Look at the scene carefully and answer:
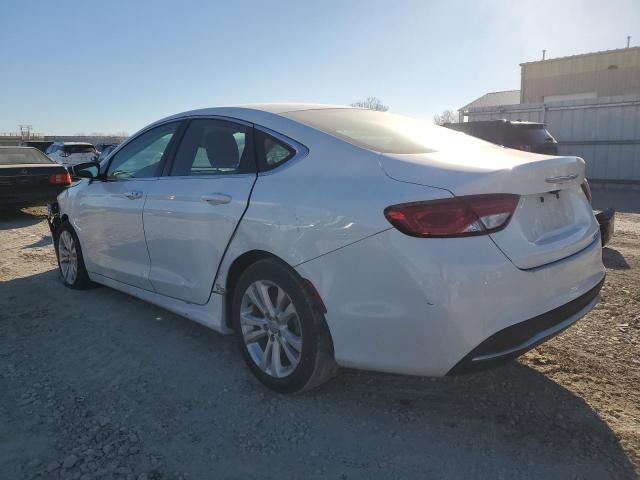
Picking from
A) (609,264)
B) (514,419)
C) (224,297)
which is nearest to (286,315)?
(224,297)

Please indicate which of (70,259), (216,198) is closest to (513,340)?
(216,198)

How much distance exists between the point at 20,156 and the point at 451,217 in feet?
34.7

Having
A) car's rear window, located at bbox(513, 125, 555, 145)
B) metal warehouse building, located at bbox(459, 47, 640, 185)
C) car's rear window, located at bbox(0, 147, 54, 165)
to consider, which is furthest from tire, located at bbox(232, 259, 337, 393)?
metal warehouse building, located at bbox(459, 47, 640, 185)

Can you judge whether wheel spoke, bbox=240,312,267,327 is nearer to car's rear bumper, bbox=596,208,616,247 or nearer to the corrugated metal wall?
car's rear bumper, bbox=596,208,616,247

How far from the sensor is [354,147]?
8.95 ft

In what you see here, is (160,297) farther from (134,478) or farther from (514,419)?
(514,419)

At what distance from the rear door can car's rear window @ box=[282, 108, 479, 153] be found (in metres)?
0.47

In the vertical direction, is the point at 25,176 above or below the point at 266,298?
above

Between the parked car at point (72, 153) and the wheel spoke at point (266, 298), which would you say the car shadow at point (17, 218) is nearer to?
the wheel spoke at point (266, 298)

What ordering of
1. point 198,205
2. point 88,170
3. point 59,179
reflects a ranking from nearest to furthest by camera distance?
point 198,205 < point 88,170 < point 59,179

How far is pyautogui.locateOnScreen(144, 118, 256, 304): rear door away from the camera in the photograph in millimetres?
3158

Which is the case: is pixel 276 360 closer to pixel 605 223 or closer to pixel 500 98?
pixel 605 223

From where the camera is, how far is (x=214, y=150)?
11.5ft

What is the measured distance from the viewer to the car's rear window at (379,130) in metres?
2.86
